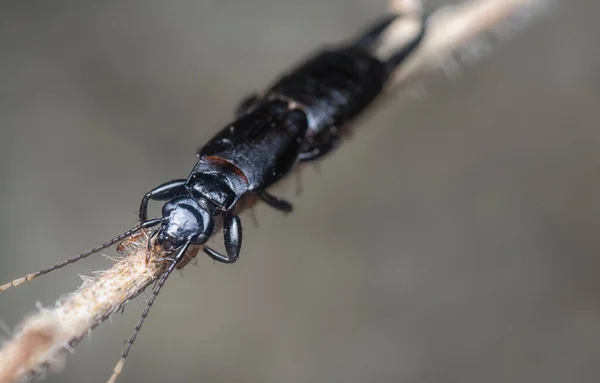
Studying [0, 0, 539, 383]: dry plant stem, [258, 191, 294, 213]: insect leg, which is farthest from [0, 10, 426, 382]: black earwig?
[0, 0, 539, 383]: dry plant stem

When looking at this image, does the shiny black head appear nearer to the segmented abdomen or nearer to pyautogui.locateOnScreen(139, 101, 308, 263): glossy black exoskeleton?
pyautogui.locateOnScreen(139, 101, 308, 263): glossy black exoskeleton

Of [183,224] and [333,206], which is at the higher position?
[333,206]

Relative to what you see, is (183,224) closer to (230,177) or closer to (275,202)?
(230,177)

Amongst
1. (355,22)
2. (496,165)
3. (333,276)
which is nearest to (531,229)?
(496,165)

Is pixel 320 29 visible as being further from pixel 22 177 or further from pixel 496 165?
pixel 22 177

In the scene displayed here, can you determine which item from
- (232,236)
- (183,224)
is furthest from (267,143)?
(183,224)

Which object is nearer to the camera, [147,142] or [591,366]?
[591,366]

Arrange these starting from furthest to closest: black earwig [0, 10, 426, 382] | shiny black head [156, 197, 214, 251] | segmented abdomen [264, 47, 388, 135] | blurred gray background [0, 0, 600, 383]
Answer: blurred gray background [0, 0, 600, 383], segmented abdomen [264, 47, 388, 135], black earwig [0, 10, 426, 382], shiny black head [156, 197, 214, 251]
